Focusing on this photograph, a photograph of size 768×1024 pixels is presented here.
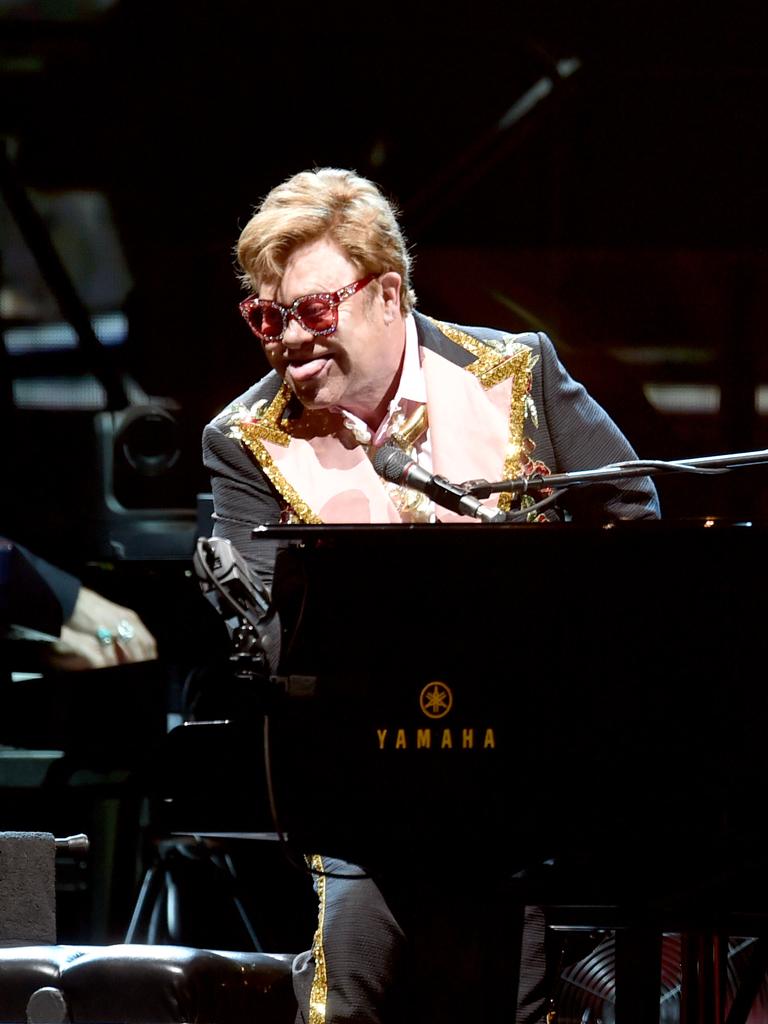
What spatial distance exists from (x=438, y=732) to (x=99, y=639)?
269cm

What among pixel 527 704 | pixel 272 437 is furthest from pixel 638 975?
pixel 272 437

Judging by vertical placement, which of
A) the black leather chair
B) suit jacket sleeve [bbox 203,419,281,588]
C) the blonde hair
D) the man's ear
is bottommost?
the black leather chair

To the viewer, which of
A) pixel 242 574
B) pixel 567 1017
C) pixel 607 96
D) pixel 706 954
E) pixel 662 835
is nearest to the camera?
pixel 662 835

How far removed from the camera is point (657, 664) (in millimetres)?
1567

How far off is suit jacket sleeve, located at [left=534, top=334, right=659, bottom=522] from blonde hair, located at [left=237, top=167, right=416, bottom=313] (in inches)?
13.5

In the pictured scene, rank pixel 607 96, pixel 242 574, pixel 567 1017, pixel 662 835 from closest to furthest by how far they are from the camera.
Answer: pixel 662 835 < pixel 242 574 < pixel 567 1017 < pixel 607 96

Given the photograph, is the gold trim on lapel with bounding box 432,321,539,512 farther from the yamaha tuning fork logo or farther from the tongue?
the yamaha tuning fork logo

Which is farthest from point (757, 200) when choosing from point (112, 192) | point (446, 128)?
→ point (112, 192)

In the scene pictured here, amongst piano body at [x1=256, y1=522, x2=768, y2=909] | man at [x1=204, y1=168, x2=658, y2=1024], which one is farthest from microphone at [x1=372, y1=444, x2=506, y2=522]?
man at [x1=204, y1=168, x2=658, y2=1024]

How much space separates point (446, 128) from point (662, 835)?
308cm

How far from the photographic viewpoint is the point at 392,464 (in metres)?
1.78

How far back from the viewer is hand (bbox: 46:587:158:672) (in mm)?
4020

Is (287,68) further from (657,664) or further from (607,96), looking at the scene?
(657,664)

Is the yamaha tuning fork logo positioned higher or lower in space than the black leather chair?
higher
